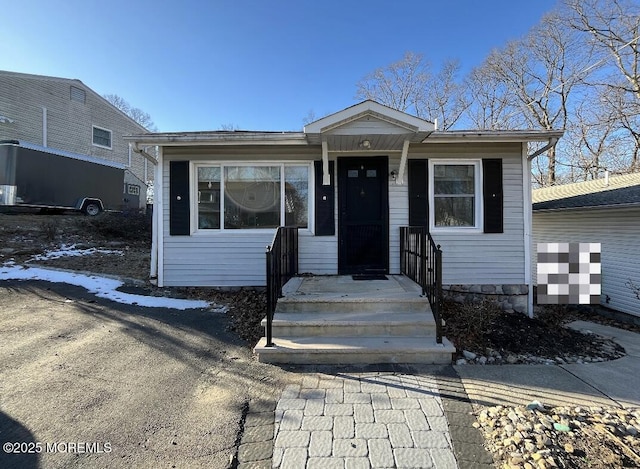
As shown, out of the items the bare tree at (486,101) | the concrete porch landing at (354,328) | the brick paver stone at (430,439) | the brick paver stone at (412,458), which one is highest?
the bare tree at (486,101)

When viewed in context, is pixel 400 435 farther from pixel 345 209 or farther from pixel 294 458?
pixel 345 209

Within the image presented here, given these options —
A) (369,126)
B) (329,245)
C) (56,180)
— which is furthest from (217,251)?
(56,180)

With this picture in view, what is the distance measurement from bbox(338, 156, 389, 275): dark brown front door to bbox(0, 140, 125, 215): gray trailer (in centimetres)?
1014

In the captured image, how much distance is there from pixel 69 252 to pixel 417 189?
8.21 metres

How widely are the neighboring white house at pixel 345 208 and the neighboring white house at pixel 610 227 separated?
10.6 ft

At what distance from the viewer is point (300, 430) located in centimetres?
236

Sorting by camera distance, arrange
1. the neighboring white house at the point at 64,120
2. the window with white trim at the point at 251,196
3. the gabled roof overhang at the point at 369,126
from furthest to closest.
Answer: the neighboring white house at the point at 64,120
the window with white trim at the point at 251,196
the gabled roof overhang at the point at 369,126

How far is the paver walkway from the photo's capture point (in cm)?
208

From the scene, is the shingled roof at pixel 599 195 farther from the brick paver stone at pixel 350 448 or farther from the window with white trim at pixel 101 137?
the window with white trim at pixel 101 137

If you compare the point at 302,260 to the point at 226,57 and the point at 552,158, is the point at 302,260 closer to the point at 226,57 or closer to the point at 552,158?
the point at 226,57

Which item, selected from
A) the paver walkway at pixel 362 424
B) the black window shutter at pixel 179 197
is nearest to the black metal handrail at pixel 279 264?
the paver walkway at pixel 362 424

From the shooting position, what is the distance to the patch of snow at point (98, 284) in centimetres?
524

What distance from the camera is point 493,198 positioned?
228 inches

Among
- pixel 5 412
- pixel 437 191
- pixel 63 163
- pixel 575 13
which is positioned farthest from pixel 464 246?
pixel 575 13
